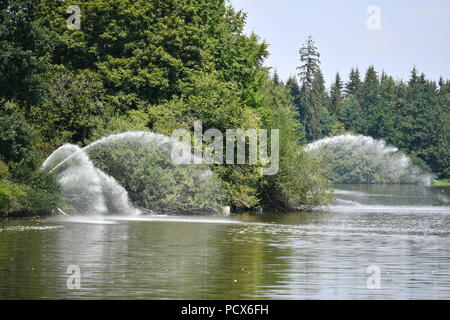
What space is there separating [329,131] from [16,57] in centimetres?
13810

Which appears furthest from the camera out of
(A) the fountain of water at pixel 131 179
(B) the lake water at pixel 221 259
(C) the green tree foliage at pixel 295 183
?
(C) the green tree foliage at pixel 295 183

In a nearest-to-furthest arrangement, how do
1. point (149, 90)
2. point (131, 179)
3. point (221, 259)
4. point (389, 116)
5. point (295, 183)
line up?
point (221, 259) → point (131, 179) → point (295, 183) → point (149, 90) → point (389, 116)

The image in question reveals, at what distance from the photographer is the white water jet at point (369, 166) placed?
147 meters

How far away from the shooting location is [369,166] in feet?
490

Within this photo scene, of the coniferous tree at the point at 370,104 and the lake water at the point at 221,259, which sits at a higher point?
the coniferous tree at the point at 370,104

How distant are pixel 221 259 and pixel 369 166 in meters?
123

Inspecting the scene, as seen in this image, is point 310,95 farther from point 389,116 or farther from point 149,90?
point 149,90

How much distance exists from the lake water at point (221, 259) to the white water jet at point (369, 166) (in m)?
96.7

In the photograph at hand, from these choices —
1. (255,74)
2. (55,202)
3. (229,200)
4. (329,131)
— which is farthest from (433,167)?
(55,202)

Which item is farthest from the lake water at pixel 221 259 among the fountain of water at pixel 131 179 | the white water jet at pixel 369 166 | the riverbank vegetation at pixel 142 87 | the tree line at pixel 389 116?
the tree line at pixel 389 116

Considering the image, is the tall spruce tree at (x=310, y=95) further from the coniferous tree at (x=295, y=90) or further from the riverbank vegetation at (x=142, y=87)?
the riverbank vegetation at (x=142, y=87)

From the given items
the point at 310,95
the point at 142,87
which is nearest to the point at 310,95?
the point at 310,95

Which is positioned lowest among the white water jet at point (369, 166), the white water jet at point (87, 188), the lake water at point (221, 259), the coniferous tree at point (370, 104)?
the lake water at point (221, 259)

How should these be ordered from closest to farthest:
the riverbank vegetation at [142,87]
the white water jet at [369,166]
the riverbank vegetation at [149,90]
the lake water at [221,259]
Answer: the lake water at [221,259], the riverbank vegetation at [142,87], the riverbank vegetation at [149,90], the white water jet at [369,166]
